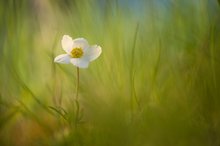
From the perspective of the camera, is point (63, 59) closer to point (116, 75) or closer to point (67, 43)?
point (67, 43)

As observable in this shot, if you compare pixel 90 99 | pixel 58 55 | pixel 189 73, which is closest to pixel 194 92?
pixel 189 73

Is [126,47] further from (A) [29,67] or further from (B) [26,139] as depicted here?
(B) [26,139]

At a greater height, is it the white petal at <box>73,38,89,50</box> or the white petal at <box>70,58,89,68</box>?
the white petal at <box>73,38,89,50</box>

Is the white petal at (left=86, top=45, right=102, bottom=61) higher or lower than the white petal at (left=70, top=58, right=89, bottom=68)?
higher
